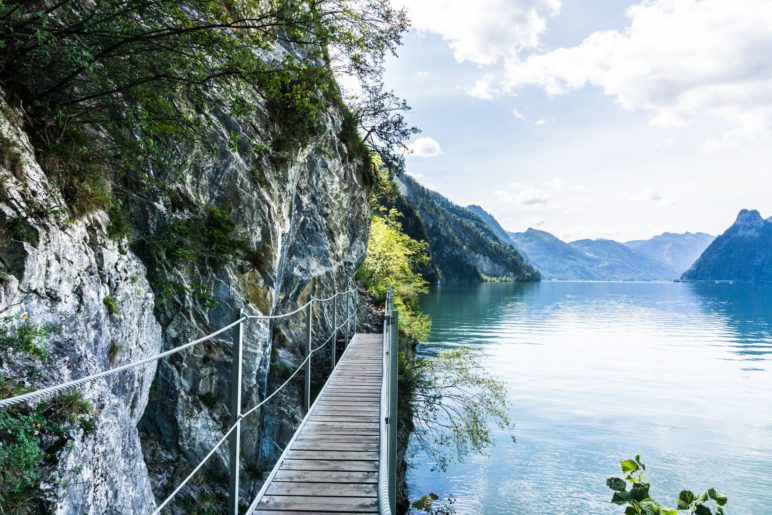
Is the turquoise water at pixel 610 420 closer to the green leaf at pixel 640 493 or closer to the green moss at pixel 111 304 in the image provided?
the green moss at pixel 111 304

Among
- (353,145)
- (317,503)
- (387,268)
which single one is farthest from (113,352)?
(387,268)

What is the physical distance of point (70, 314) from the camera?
4.32m

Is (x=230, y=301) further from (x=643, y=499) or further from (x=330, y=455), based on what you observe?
(x=643, y=499)

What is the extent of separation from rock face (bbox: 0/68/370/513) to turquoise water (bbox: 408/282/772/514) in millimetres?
8666

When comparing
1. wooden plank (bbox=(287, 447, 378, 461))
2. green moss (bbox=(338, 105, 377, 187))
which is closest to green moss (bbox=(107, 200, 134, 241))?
wooden plank (bbox=(287, 447, 378, 461))

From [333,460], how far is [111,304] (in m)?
3.22

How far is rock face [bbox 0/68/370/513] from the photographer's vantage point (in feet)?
13.2

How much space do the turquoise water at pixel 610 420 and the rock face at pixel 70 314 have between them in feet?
44.2

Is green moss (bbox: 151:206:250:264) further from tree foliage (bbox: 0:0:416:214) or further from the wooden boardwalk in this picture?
the wooden boardwalk

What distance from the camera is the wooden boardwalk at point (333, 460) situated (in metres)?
5.13

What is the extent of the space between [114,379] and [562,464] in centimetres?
1797

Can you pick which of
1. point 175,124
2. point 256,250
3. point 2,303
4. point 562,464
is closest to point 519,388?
point 562,464

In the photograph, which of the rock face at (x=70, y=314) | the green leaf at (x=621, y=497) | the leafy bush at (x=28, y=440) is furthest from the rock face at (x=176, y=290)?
the green leaf at (x=621, y=497)

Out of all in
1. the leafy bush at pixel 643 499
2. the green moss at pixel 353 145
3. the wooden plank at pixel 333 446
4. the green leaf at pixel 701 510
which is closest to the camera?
the green leaf at pixel 701 510
